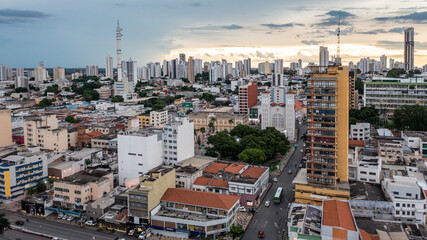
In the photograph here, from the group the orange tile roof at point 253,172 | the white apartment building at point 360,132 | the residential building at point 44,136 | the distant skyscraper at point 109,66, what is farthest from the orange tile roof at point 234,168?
the distant skyscraper at point 109,66

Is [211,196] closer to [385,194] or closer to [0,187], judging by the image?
[385,194]

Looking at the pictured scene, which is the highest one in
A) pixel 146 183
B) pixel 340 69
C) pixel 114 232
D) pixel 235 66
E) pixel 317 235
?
pixel 235 66

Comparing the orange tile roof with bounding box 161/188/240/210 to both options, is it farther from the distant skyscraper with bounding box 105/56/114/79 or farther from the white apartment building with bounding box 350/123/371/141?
the distant skyscraper with bounding box 105/56/114/79

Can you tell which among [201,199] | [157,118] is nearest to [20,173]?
[201,199]

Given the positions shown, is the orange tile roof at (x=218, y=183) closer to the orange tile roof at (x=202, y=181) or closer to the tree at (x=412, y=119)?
the orange tile roof at (x=202, y=181)

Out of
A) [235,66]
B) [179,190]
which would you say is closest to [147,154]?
[179,190]

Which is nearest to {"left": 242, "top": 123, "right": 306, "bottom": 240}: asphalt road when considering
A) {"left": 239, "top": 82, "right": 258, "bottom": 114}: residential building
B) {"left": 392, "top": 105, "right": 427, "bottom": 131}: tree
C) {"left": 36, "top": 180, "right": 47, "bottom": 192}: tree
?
{"left": 36, "top": 180, "right": 47, "bottom": 192}: tree
